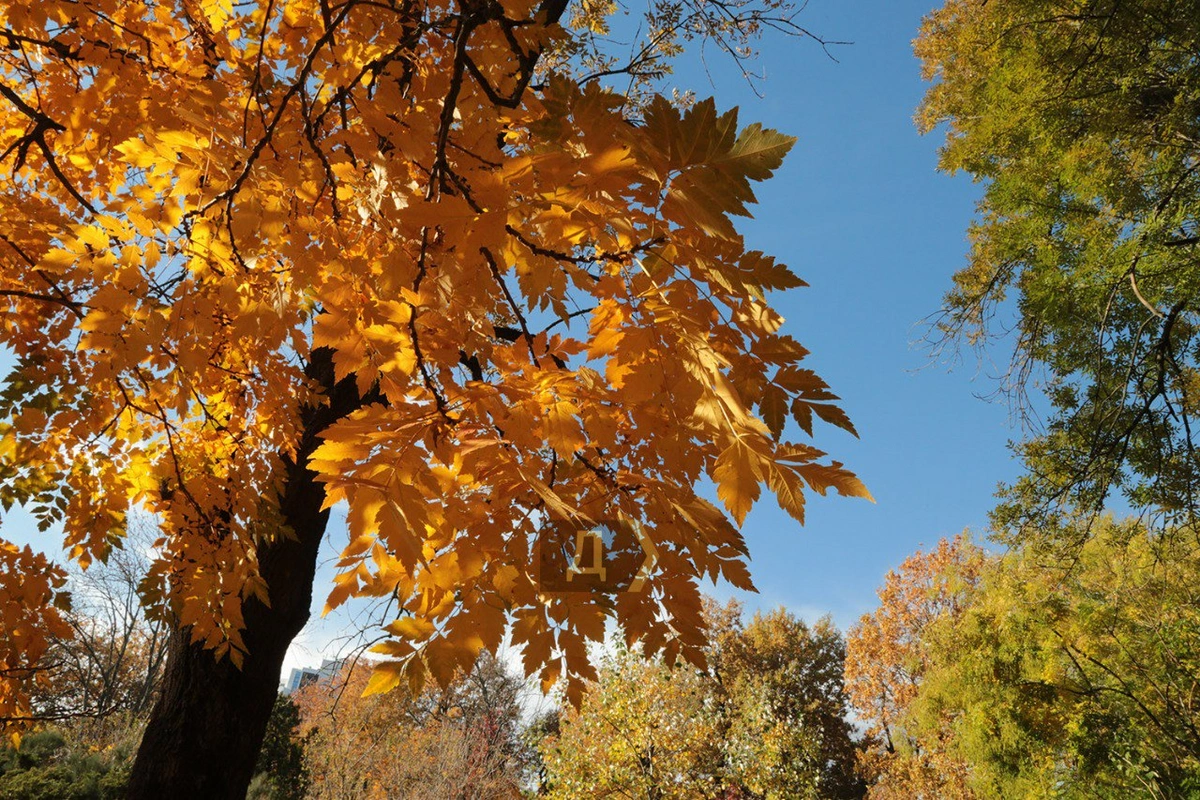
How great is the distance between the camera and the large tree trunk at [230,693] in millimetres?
2918

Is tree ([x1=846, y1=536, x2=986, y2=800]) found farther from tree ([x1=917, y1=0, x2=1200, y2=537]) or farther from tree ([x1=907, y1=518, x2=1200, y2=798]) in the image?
tree ([x1=917, y1=0, x2=1200, y2=537])

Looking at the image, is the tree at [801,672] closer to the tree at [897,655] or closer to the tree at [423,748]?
the tree at [897,655]

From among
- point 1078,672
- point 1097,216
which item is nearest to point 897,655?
point 1078,672

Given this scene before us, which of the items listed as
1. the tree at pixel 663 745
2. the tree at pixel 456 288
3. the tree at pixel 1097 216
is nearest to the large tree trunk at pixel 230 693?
the tree at pixel 456 288

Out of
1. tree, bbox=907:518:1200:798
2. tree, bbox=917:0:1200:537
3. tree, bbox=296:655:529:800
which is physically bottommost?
tree, bbox=296:655:529:800

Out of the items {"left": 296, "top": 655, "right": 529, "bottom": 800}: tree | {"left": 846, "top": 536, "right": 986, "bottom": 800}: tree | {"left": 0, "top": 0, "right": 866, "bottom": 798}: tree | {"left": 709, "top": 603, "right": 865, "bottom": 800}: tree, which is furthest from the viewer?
{"left": 709, "top": 603, "right": 865, "bottom": 800}: tree

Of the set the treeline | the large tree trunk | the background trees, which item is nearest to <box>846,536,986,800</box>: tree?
the treeline

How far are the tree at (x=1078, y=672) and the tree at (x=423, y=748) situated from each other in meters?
8.61

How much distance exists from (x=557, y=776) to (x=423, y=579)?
13.9 meters

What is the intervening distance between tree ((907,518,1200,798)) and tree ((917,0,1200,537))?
209cm

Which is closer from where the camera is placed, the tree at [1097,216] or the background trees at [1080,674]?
the tree at [1097,216]

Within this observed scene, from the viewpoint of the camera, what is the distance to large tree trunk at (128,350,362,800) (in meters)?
2.92

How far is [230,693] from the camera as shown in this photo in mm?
3082

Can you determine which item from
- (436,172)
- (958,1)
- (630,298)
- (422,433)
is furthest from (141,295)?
(958,1)
